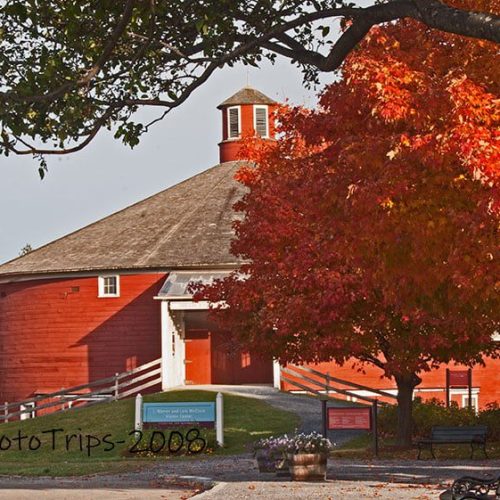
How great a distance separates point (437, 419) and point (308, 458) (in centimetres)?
1201

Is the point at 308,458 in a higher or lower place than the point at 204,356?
lower

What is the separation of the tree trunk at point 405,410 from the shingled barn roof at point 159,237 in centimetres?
1464

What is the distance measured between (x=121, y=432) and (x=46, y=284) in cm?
1365

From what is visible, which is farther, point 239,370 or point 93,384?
point 239,370

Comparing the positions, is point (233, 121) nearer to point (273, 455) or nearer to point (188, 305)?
point (188, 305)

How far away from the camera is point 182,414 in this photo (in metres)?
31.8

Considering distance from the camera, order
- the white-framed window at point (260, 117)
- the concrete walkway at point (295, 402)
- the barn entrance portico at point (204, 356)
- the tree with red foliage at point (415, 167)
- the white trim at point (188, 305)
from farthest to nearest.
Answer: the white-framed window at point (260, 117) → the barn entrance portico at point (204, 356) → the white trim at point (188, 305) → the concrete walkway at point (295, 402) → the tree with red foliage at point (415, 167)

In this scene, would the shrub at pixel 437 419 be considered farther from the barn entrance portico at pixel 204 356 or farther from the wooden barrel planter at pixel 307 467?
the barn entrance portico at pixel 204 356

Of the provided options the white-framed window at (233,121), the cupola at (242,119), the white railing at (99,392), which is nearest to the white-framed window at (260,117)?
the cupola at (242,119)

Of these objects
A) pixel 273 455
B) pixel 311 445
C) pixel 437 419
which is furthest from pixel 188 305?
pixel 311 445

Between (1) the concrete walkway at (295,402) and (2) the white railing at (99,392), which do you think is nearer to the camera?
(1) the concrete walkway at (295,402)

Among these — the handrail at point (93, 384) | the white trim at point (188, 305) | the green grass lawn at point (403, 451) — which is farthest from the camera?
the white trim at point (188, 305)

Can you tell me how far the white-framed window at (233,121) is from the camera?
186ft

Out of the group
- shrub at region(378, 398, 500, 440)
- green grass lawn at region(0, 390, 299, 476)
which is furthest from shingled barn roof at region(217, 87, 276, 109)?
shrub at region(378, 398, 500, 440)
